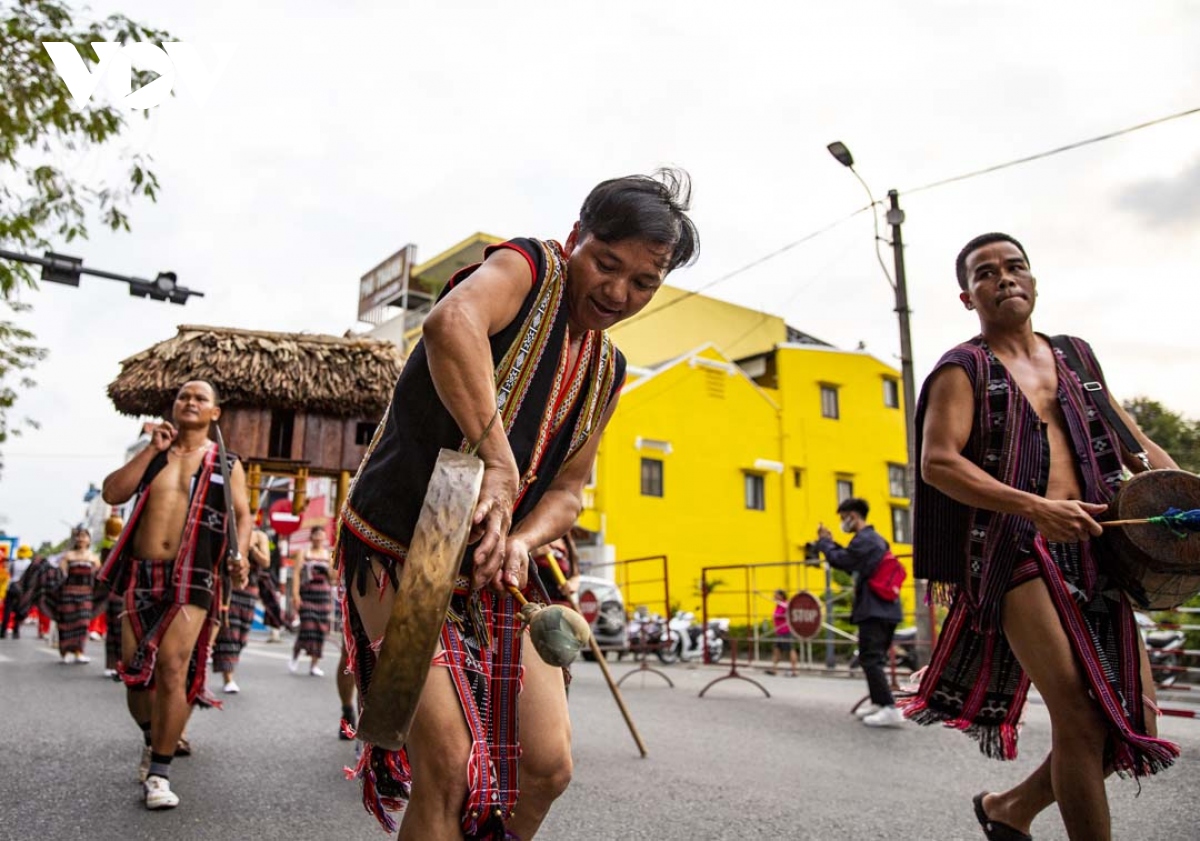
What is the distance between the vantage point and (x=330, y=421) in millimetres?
11219

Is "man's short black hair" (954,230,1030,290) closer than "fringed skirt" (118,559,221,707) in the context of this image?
Yes

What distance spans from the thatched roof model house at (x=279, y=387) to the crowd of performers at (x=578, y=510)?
645 centimetres

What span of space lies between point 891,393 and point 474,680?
35562mm

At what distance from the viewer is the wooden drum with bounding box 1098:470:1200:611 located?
9.59 ft

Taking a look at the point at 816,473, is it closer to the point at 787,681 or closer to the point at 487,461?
the point at 787,681

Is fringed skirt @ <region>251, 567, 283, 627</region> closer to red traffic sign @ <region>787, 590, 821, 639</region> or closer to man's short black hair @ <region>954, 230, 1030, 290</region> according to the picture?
red traffic sign @ <region>787, 590, 821, 639</region>

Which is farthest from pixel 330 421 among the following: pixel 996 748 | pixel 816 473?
pixel 816 473

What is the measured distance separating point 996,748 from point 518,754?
1.83 meters

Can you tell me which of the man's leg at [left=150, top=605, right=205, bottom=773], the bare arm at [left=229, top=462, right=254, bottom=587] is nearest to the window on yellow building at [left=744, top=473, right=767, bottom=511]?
the bare arm at [left=229, top=462, right=254, bottom=587]

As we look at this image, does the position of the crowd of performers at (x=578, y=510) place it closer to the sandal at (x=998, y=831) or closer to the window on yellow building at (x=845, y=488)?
the sandal at (x=998, y=831)

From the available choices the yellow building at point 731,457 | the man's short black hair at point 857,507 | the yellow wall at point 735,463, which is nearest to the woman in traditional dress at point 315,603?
the man's short black hair at point 857,507

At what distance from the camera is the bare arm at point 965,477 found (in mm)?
2883

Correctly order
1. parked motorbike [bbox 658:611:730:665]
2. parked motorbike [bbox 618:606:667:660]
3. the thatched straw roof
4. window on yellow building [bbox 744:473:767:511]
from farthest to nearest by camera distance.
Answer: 1. window on yellow building [bbox 744:473:767:511]
2. parked motorbike [bbox 658:611:730:665]
3. parked motorbike [bbox 618:606:667:660]
4. the thatched straw roof

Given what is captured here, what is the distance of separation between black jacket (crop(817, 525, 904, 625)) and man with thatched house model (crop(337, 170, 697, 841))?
21.1 ft
